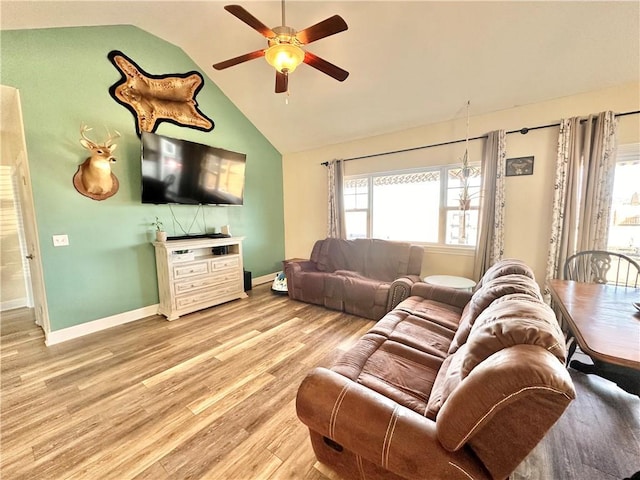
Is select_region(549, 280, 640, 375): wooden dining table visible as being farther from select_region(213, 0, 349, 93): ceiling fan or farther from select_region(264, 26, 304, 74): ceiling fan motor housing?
select_region(264, 26, 304, 74): ceiling fan motor housing

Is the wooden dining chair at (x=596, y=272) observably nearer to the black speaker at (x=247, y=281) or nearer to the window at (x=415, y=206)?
the window at (x=415, y=206)

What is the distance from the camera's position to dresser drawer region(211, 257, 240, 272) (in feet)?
12.6

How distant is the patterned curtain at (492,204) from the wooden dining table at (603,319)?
4.29 feet

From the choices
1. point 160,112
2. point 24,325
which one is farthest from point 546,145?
point 24,325

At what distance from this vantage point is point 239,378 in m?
2.20

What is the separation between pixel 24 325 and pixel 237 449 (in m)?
3.78

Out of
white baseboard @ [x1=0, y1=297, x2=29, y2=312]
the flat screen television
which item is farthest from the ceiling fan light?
white baseboard @ [x1=0, y1=297, x2=29, y2=312]

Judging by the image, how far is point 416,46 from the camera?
9.19 feet

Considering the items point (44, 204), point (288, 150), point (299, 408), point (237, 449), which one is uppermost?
point (288, 150)

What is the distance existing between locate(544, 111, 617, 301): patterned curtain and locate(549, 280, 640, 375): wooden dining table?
115 centimetres

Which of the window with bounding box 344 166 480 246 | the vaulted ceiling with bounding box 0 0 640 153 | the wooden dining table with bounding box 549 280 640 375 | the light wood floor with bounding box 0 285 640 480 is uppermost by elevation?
the vaulted ceiling with bounding box 0 0 640 153

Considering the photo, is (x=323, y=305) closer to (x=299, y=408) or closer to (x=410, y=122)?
(x=299, y=408)

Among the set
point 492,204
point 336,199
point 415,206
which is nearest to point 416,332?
point 492,204

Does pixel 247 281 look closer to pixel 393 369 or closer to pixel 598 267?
pixel 393 369
